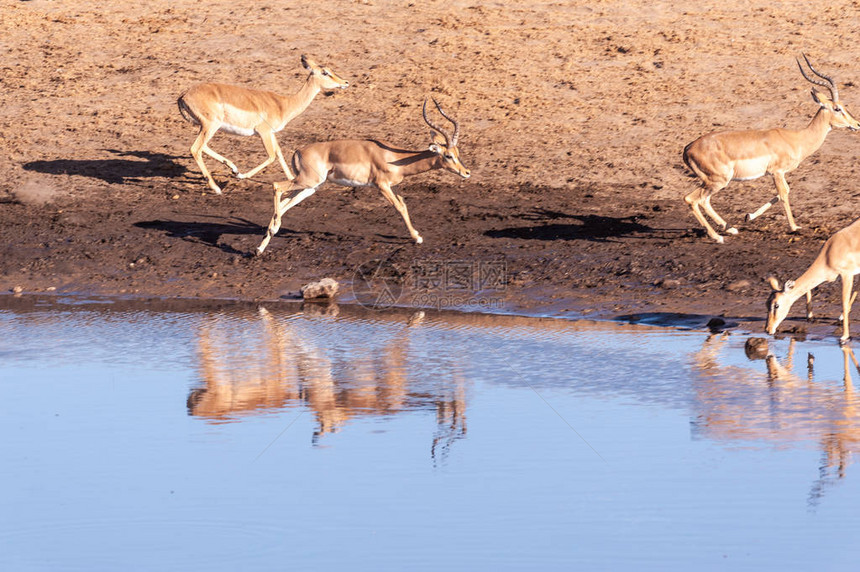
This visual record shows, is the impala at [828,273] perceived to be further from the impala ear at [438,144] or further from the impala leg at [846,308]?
the impala ear at [438,144]

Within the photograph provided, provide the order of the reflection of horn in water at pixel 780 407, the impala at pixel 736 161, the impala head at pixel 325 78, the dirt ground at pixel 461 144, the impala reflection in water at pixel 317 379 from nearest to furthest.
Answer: the reflection of horn in water at pixel 780 407
the impala reflection in water at pixel 317 379
the dirt ground at pixel 461 144
the impala at pixel 736 161
the impala head at pixel 325 78

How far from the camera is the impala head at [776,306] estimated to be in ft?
35.1

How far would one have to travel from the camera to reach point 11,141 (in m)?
18.5

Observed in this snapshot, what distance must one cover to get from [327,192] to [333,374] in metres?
7.14

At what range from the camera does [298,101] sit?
18.2 meters

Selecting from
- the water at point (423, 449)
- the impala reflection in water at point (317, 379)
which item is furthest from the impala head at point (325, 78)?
the water at point (423, 449)

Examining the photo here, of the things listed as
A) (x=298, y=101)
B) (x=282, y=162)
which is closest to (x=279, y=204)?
(x=282, y=162)

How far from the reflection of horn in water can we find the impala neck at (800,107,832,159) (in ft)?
16.4

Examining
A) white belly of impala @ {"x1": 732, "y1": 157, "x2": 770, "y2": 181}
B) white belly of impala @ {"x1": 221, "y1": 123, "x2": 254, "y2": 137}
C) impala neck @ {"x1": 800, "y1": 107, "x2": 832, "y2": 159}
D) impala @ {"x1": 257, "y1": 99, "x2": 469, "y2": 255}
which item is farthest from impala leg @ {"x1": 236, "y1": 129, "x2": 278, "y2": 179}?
impala neck @ {"x1": 800, "y1": 107, "x2": 832, "y2": 159}

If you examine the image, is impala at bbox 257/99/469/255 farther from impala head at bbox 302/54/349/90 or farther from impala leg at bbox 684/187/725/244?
impala head at bbox 302/54/349/90

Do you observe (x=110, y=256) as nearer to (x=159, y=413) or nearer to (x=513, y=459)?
(x=159, y=413)

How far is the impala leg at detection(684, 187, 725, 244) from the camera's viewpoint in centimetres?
1395

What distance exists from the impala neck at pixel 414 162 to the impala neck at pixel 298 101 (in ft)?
10.9

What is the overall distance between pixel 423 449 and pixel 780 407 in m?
2.43
